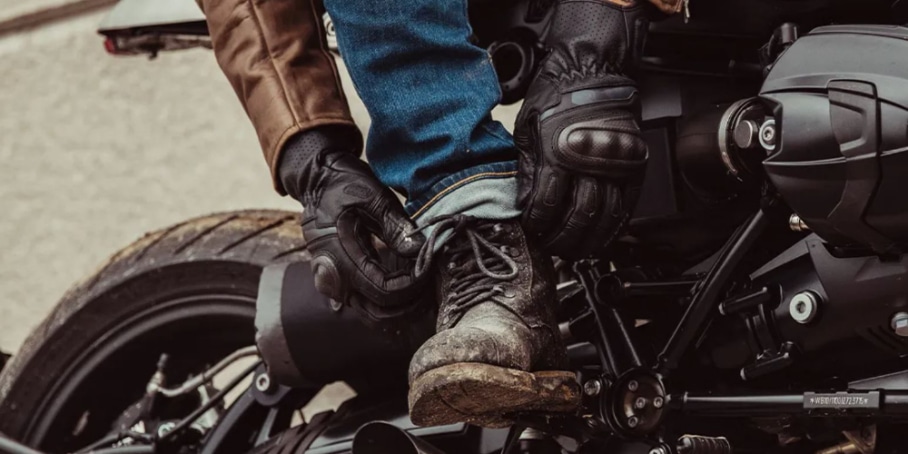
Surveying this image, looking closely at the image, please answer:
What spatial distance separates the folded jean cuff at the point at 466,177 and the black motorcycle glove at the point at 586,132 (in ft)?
0.06

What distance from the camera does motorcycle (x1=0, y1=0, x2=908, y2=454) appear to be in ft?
3.61

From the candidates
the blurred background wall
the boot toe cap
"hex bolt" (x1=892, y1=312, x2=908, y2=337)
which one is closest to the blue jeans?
the boot toe cap

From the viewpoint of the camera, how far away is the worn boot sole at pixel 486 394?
112cm

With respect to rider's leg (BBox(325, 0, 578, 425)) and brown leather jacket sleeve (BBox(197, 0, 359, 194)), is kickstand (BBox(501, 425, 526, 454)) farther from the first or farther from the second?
brown leather jacket sleeve (BBox(197, 0, 359, 194))

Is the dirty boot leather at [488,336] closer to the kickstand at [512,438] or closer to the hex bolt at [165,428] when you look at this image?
the kickstand at [512,438]

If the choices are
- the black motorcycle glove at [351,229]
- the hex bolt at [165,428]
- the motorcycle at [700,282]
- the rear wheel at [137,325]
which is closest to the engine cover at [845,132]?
the motorcycle at [700,282]

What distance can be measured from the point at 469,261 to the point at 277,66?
1.06ft

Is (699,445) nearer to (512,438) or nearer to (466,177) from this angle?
(512,438)

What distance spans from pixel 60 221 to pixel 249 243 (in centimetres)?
149

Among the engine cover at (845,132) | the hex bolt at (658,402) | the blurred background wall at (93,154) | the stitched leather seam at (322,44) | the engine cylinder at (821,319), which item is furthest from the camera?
the blurred background wall at (93,154)

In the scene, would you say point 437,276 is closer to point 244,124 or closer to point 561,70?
point 561,70

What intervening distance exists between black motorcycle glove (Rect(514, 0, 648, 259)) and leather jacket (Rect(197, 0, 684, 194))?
26 centimetres

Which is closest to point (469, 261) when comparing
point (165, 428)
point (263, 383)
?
point (263, 383)

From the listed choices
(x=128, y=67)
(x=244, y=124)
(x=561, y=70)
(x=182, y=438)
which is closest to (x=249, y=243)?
(x=182, y=438)
